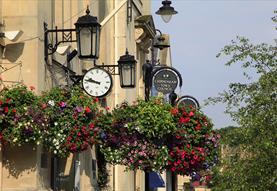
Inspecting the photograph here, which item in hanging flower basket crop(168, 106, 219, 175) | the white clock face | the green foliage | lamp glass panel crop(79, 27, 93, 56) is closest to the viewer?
the green foliage

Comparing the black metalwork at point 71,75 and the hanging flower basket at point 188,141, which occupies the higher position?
the black metalwork at point 71,75

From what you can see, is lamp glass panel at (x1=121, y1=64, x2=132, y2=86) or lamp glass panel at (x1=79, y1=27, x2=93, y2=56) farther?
lamp glass panel at (x1=121, y1=64, x2=132, y2=86)

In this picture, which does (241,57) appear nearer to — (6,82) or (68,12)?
(68,12)

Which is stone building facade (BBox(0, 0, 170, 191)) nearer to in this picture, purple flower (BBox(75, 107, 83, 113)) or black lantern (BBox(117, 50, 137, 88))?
purple flower (BBox(75, 107, 83, 113))

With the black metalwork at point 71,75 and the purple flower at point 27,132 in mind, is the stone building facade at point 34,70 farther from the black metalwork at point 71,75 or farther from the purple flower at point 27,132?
the purple flower at point 27,132

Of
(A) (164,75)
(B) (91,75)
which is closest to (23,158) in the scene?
(B) (91,75)

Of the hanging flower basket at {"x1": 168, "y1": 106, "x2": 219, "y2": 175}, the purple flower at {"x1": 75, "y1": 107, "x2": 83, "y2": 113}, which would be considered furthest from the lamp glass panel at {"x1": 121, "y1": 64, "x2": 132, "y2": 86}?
the purple flower at {"x1": 75, "y1": 107, "x2": 83, "y2": 113}

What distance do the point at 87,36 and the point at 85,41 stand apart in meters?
0.09

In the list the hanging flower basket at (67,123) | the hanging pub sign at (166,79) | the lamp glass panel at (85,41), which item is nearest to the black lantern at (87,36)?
the lamp glass panel at (85,41)

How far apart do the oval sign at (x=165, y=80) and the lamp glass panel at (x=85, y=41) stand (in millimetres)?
6595

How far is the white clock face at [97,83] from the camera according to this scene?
12080 mm

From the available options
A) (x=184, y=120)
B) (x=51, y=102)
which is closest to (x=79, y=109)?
(x=51, y=102)

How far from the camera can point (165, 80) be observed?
1770cm

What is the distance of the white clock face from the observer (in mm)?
12080
